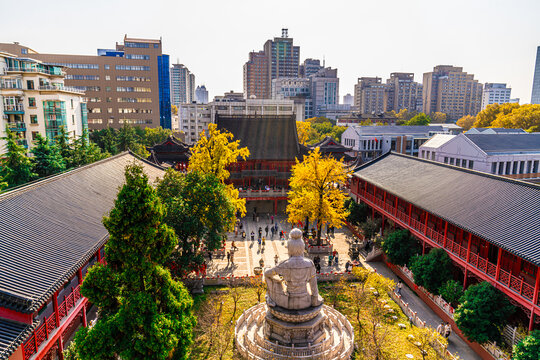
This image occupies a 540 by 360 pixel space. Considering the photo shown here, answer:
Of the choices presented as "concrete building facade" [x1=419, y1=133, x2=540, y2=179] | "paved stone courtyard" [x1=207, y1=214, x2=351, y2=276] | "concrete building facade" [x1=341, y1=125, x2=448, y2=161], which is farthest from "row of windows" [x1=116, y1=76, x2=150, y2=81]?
"concrete building facade" [x1=419, y1=133, x2=540, y2=179]

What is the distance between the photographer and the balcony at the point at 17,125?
45.9m

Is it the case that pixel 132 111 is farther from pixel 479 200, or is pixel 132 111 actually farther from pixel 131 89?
pixel 479 200

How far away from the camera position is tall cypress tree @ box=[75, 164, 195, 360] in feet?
39.5

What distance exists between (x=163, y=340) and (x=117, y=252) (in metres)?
3.48

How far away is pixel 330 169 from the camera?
3238 centimetres

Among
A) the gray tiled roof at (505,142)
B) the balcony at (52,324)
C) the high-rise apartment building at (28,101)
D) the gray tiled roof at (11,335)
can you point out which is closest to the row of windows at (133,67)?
the high-rise apartment building at (28,101)

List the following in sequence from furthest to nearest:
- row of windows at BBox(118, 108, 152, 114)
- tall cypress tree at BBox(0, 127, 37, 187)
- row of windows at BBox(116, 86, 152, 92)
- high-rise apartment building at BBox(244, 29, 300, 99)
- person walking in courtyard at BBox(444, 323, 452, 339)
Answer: high-rise apartment building at BBox(244, 29, 300, 99) < row of windows at BBox(118, 108, 152, 114) < row of windows at BBox(116, 86, 152, 92) < tall cypress tree at BBox(0, 127, 37, 187) < person walking in courtyard at BBox(444, 323, 452, 339)

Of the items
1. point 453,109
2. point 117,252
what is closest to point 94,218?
point 117,252

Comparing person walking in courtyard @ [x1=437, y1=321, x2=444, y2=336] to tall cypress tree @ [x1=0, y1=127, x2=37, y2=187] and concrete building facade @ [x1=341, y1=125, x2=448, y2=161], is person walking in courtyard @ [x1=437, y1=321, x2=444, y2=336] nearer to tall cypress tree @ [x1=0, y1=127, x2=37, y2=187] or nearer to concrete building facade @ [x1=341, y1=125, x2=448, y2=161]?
tall cypress tree @ [x1=0, y1=127, x2=37, y2=187]

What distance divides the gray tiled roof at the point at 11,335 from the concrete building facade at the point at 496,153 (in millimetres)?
47921

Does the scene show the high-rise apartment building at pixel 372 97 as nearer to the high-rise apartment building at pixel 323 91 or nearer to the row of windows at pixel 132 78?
the high-rise apartment building at pixel 323 91

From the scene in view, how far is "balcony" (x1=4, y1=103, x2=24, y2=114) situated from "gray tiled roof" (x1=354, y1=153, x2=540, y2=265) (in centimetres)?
4571

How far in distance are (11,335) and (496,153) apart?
51.0 metres

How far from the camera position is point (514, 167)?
46.9 m
